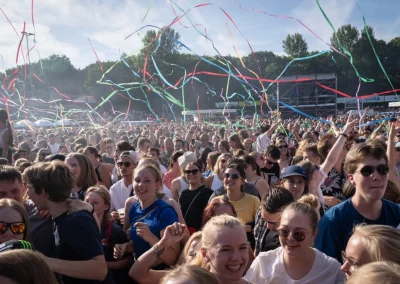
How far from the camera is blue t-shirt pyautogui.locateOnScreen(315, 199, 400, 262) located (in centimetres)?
243

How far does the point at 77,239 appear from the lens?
230 cm

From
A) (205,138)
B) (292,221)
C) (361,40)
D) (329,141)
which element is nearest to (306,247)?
(292,221)

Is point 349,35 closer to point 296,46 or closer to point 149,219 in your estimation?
point 296,46

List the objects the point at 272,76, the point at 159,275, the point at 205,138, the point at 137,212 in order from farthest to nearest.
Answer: the point at 272,76, the point at 205,138, the point at 137,212, the point at 159,275

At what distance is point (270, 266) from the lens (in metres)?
2.41

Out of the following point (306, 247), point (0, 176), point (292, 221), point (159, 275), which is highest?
point (0, 176)

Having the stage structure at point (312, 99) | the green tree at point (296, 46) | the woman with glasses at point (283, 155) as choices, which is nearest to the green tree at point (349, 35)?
the green tree at point (296, 46)

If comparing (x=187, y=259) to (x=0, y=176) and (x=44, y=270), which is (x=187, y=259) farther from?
(x=0, y=176)

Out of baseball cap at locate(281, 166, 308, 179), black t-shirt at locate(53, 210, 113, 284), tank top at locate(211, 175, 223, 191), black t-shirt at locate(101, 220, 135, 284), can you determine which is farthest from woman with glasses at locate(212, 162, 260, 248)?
black t-shirt at locate(53, 210, 113, 284)

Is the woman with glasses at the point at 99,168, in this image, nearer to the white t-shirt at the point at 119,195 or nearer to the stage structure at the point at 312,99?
the white t-shirt at the point at 119,195

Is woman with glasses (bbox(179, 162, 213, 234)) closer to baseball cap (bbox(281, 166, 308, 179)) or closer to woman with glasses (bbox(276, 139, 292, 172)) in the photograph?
baseball cap (bbox(281, 166, 308, 179))

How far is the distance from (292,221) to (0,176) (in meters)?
2.24

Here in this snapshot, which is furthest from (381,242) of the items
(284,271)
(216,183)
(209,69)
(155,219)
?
(209,69)

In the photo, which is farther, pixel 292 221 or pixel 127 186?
pixel 127 186
